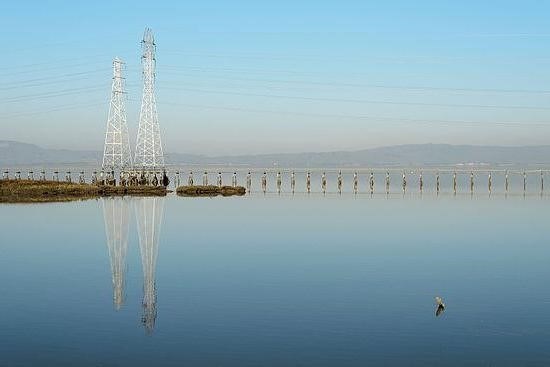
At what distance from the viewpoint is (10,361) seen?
54.9 feet

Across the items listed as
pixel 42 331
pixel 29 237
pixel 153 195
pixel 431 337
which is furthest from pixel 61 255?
pixel 153 195

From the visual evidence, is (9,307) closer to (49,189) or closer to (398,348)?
(398,348)

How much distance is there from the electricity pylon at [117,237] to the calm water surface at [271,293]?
0.12m

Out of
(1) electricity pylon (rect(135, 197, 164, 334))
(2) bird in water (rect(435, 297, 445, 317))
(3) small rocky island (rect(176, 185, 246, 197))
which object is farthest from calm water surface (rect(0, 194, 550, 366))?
(3) small rocky island (rect(176, 185, 246, 197))

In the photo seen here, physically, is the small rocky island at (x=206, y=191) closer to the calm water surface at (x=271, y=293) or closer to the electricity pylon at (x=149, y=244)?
the electricity pylon at (x=149, y=244)

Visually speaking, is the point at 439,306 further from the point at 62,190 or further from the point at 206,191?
the point at 206,191

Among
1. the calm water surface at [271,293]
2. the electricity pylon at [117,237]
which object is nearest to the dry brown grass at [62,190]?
the electricity pylon at [117,237]

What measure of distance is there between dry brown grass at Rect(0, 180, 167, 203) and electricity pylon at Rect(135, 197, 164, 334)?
5.40 metres

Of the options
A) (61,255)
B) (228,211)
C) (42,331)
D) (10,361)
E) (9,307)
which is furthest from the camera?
(228,211)

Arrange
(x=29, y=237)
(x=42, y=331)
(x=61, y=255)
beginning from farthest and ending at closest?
(x=29, y=237)
(x=61, y=255)
(x=42, y=331)

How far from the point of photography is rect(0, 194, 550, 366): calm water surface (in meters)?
18.0

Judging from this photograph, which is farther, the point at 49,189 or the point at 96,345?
the point at 49,189

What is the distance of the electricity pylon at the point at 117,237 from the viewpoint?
26.3 meters

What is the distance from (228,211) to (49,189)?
28135mm
